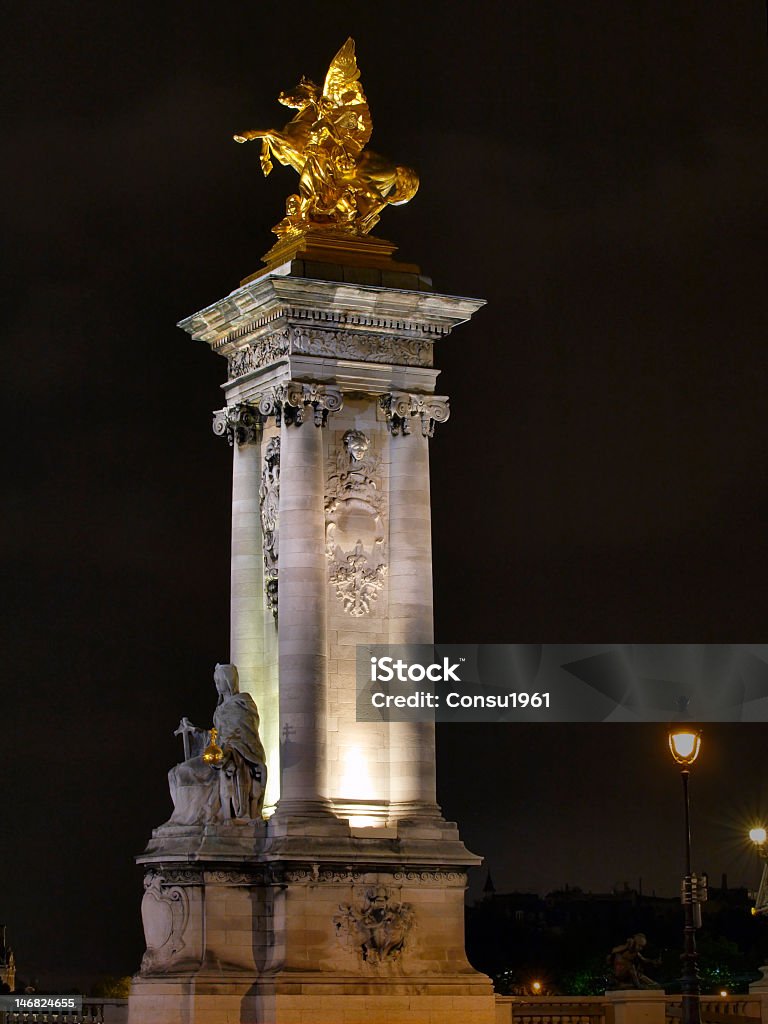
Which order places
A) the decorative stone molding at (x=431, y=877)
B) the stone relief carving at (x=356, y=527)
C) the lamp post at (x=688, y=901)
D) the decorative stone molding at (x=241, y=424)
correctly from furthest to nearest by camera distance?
1. the decorative stone molding at (x=241, y=424)
2. the stone relief carving at (x=356, y=527)
3. the decorative stone molding at (x=431, y=877)
4. the lamp post at (x=688, y=901)

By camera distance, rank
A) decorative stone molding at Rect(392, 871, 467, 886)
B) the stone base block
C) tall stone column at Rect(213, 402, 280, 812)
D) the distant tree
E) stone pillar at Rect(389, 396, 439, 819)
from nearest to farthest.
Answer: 1. the stone base block
2. decorative stone molding at Rect(392, 871, 467, 886)
3. stone pillar at Rect(389, 396, 439, 819)
4. tall stone column at Rect(213, 402, 280, 812)
5. the distant tree

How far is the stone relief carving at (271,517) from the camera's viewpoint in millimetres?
44594

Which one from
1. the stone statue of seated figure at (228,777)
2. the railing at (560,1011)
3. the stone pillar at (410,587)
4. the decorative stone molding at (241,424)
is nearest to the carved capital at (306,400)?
the stone pillar at (410,587)

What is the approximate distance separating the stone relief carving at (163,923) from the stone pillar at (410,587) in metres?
4.13

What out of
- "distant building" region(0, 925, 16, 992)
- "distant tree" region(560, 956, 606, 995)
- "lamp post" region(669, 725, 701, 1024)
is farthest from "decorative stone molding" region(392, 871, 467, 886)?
"distant tree" region(560, 956, 606, 995)

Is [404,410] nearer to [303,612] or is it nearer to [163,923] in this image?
[303,612]

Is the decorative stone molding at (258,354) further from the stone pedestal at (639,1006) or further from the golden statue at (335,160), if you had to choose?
the stone pedestal at (639,1006)

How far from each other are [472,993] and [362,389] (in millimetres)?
10691

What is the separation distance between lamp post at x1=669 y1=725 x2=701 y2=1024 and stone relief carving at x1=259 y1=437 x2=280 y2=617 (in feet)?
29.1

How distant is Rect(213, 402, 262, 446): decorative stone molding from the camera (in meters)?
45.9

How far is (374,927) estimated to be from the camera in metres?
42.3

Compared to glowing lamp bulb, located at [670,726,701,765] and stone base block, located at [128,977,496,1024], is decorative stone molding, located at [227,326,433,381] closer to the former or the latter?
glowing lamp bulb, located at [670,726,701,765]
